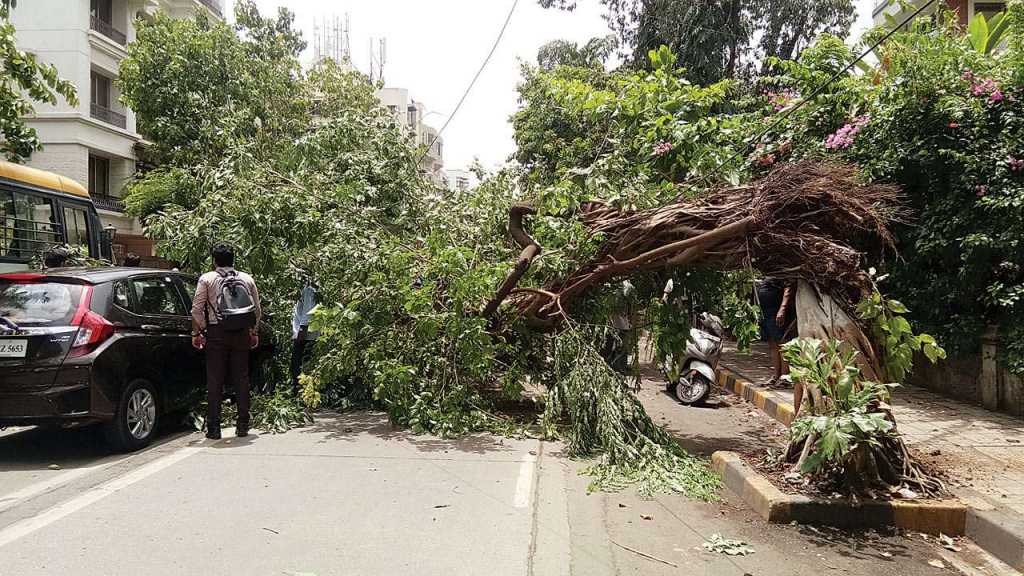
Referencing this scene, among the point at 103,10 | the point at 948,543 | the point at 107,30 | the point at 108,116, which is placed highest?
the point at 103,10

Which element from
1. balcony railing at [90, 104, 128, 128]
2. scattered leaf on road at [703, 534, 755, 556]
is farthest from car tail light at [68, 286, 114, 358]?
balcony railing at [90, 104, 128, 128]

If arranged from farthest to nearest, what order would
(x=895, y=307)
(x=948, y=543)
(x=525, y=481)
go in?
(x=525, y=481) → (x=895, y=307) → (x=948, y=543)

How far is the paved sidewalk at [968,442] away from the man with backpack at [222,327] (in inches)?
236

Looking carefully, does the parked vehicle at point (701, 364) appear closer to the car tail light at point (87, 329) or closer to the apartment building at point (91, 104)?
the car tail light at point (87, 329)

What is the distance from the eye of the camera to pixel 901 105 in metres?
9.23

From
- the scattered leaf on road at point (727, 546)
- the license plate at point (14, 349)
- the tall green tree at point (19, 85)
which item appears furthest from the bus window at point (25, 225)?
the scattered leaf on road at point (727, 546)

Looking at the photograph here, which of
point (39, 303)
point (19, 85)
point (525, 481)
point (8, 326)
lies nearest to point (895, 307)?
point (525, 481)

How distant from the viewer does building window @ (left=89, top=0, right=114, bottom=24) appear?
2811 cm

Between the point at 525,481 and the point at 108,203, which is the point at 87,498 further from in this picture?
the point at 108,203

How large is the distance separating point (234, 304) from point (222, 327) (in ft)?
0.76

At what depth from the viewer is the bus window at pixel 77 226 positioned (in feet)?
39.1

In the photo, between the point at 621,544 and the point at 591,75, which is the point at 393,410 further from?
the point at 591,75

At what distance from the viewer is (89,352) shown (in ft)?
19.2

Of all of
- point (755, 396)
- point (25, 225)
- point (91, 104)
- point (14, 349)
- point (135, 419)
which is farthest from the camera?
point (91, 104)
